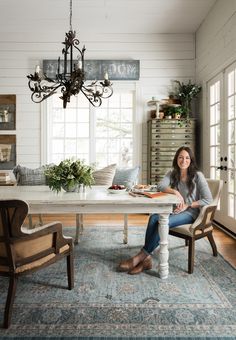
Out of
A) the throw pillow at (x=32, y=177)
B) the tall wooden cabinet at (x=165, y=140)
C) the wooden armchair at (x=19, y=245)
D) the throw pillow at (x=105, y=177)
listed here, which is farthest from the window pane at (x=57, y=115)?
the wooden armchair at (x=19, y=245)

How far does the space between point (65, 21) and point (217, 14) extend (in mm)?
2696

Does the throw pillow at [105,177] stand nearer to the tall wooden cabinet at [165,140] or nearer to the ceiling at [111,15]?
the tall wooden cabinet at [165,140]

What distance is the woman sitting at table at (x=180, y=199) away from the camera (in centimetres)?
294

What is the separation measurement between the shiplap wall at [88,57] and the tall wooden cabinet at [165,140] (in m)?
0.76

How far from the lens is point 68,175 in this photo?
2996 mm

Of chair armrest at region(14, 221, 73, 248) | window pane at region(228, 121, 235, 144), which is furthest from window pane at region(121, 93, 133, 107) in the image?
chair armrest at region(14, 221, 73, 248)

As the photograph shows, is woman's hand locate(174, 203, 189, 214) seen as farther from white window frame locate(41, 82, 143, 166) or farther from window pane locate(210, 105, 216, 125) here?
white window frame locate(41, 82, 143, 166)

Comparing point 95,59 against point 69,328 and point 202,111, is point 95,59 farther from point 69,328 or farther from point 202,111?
point 69,328

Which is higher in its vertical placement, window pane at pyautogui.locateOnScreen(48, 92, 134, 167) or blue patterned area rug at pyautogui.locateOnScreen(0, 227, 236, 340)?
window pane at pyautogui.locateOnScreen(48, 92, 134, 167)

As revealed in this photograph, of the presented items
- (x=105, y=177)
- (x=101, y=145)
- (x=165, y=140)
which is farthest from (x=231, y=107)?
(x=101, y=145)

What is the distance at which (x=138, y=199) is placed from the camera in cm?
269

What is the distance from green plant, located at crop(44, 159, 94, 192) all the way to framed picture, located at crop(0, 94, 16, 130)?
3611 millimetres

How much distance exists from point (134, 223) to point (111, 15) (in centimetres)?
361

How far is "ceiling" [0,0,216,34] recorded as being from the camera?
509 cm
